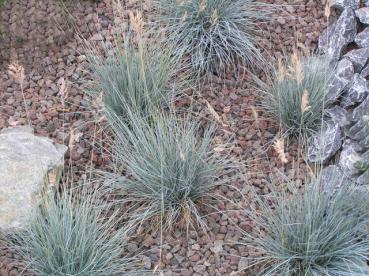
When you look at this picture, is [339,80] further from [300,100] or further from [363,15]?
[363,15]

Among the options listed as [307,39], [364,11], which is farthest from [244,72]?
[364,11]

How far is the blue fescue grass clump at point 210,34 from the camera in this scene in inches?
172

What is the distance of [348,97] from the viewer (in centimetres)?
421

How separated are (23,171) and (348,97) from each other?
1.99 metres

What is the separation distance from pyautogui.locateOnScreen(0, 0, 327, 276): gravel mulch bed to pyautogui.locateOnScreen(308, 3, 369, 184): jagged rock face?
0.56ft

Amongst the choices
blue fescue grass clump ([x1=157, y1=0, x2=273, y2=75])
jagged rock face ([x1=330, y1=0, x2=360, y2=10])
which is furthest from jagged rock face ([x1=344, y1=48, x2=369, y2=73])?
blue fescue grass clump ([x1=157, y1=0, x2=273, y2=75])

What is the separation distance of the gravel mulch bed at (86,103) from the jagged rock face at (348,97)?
0.17 metres

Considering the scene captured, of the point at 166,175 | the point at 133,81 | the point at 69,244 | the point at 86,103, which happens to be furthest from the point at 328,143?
the point at 69,244

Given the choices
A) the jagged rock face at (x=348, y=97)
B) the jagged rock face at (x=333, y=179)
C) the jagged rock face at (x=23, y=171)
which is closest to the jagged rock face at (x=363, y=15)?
the jagged rock face at (x=348, y=97)

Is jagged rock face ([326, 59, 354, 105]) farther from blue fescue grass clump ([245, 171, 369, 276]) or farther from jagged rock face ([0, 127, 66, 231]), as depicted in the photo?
jagged rock face ([0, 127, 66, 231])

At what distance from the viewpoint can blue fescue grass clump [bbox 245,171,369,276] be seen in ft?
11.0

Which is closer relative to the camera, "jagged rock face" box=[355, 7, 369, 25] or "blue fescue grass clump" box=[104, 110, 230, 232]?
"blue fescue grass clump" box=[104, 110, 230, 232]

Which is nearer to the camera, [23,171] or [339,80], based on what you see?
[23,171]

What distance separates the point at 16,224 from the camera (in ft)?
11.6
